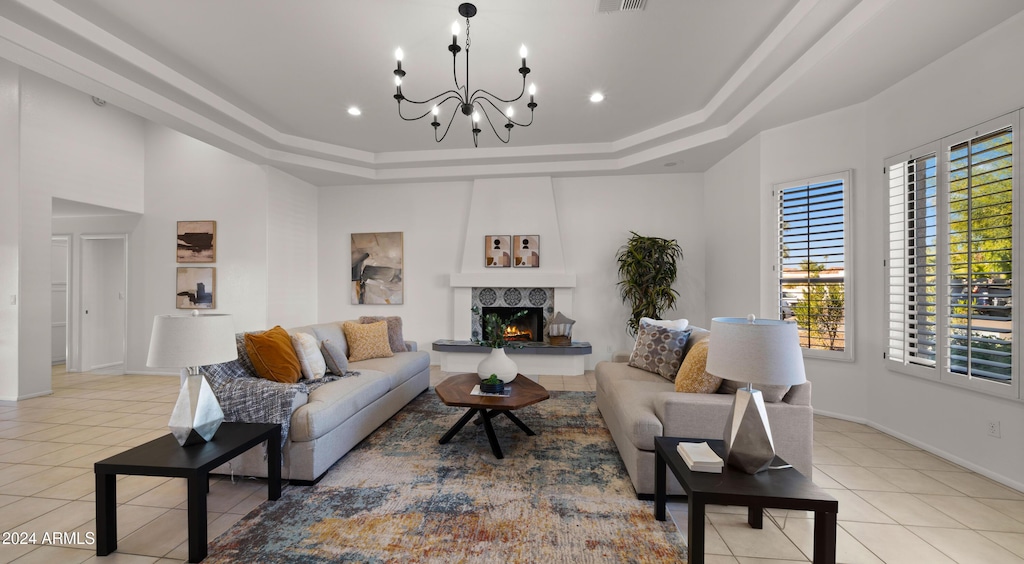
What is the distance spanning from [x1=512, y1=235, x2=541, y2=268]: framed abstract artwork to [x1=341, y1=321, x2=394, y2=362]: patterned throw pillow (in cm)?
238

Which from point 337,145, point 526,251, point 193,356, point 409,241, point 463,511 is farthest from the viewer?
point 409,241

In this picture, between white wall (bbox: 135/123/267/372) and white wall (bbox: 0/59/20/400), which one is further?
white wall (bbox: 135/123/267/372)

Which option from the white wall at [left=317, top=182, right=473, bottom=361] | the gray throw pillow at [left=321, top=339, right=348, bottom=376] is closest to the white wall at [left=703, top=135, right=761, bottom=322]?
the white wall at [left=317, top=182, right=473, bottom=361]

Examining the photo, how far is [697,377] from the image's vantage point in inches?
103

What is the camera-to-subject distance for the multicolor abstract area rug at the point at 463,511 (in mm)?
1962

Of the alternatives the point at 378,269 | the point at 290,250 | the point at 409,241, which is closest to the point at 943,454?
the point at 409,241

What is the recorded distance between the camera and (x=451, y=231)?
21.3ft

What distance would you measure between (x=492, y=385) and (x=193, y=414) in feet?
6.22

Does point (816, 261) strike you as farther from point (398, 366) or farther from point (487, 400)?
point (398, 366)

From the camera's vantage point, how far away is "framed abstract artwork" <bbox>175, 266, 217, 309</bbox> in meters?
5.74

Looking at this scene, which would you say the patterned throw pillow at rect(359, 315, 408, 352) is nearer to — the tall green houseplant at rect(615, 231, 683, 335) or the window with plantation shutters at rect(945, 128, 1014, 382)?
the tall green houseplant at rect(615, 231, 683, 335)

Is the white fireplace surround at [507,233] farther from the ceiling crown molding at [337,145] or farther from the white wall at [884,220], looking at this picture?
the white wall at [884,220]

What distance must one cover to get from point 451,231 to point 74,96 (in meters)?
4.88

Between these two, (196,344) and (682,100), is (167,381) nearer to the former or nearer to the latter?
(196,344)
